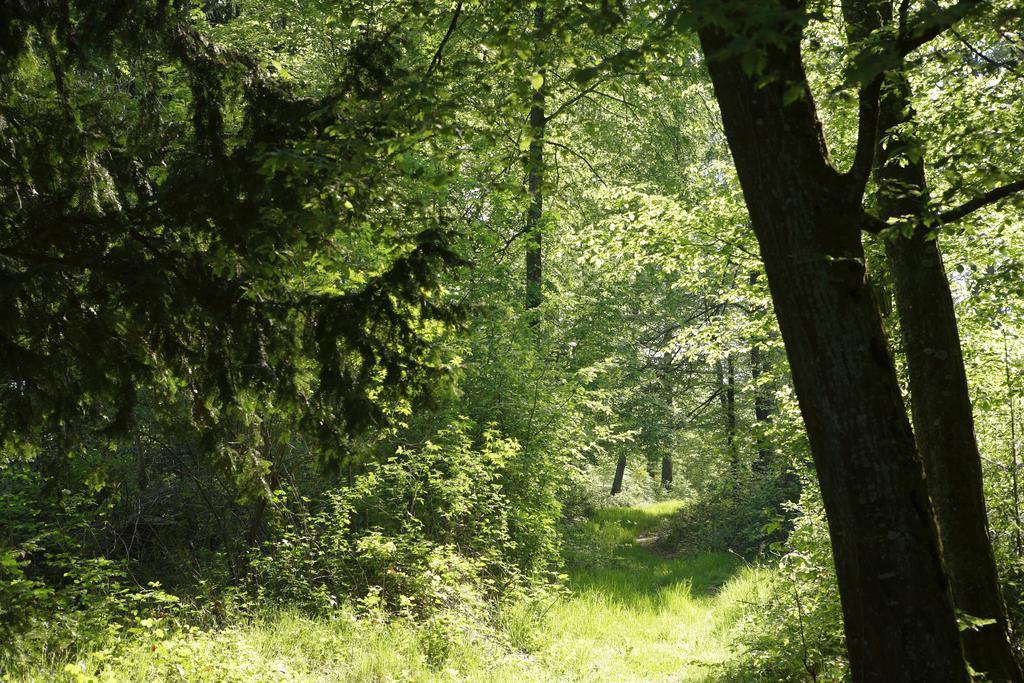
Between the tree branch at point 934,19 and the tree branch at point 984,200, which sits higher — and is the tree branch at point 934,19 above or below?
above

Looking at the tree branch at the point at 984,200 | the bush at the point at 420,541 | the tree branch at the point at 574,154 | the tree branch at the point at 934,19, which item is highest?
the tree branch at the point at 574,154

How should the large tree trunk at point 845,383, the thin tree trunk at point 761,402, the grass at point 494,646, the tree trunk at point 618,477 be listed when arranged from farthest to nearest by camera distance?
Result: the tree trunk at point 618,477 → the thin tree trunk at point 761,402 → the grass at point 494,646 → the large tree trunk at point 845,383

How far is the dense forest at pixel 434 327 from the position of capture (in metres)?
3.72

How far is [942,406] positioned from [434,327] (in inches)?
141

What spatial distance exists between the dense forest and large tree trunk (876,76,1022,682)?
0.9 inches

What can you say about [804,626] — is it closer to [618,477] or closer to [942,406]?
[942,406]

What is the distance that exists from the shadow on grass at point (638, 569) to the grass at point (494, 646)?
0.09 m

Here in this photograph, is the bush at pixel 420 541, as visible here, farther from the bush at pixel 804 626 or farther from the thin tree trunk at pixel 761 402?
the thin tree trunk at pixel 761 402

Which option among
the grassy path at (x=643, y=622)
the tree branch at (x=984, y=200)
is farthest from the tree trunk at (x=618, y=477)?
the tree branch at (x=984, y=200)

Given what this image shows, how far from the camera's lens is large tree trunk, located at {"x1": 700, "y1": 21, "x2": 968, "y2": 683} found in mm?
3580

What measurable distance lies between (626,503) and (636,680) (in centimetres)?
2054

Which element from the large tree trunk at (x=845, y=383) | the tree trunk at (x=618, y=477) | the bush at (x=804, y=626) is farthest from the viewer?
the tree trunk at (x=618, y=477)

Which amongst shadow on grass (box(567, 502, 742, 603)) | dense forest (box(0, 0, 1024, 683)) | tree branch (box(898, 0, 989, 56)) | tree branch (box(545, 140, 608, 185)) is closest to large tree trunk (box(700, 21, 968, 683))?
dense forest (box(0, 0, 1024, 683))

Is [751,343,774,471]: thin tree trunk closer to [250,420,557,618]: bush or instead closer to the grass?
the grass
